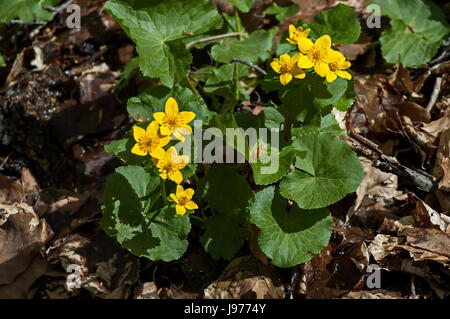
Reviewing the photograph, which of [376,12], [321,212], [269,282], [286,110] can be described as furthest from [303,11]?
[269,282]

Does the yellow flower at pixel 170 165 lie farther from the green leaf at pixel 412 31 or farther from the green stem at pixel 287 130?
the green leaf at pixel 412 31

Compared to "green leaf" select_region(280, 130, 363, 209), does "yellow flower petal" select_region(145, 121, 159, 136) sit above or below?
above

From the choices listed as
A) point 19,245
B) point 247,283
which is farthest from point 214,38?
point 19,245

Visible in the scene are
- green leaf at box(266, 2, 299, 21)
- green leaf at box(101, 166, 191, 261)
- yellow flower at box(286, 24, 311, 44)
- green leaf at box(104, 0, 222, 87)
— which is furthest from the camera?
green leaf at box(266, 2, 299, 21)

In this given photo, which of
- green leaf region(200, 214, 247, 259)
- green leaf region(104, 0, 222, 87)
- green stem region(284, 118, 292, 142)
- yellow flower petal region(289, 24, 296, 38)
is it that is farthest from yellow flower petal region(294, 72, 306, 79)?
green leaf region(200, 214, 247, 259)

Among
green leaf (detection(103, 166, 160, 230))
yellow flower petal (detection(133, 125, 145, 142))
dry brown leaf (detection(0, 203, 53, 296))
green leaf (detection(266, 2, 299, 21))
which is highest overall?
A: yellow flower petal (detection(133, 125, 145, 142))

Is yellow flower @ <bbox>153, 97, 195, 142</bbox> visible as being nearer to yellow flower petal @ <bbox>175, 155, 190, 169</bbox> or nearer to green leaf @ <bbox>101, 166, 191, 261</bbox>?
yellow flower petal @ <bbox>175, 155, 190, 169</bbox>

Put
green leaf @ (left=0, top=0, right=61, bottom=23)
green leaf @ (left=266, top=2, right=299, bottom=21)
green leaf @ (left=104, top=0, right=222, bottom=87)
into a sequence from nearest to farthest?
green leaf @ (left=104, top=0, right=222, bottom=87), green leaf @ (left=0, top=0, right=61, bottom=23), green leaf @ (left=266, top=2, right=299, bottom=21)

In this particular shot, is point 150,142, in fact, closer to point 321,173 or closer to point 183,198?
point 183,198
